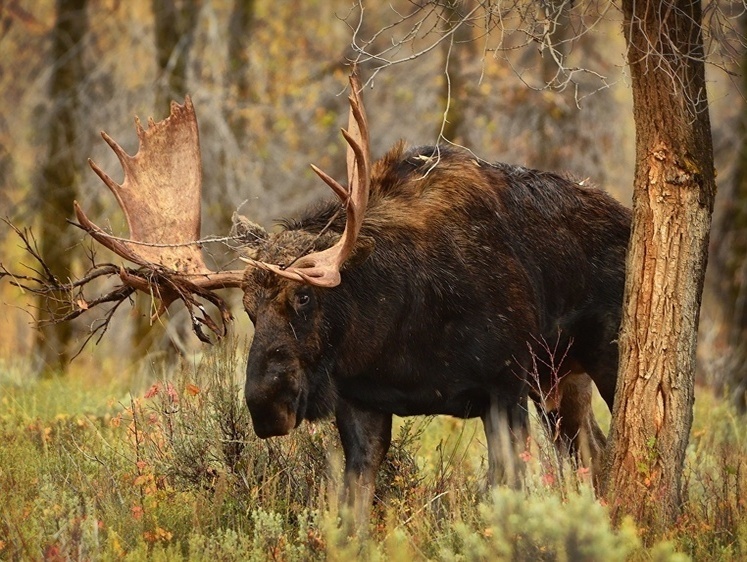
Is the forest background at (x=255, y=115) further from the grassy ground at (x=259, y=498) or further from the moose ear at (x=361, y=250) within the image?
the moose ear at (x=361, y=250)

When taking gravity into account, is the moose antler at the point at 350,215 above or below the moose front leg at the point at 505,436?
above

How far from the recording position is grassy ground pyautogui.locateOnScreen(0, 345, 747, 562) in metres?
4.71

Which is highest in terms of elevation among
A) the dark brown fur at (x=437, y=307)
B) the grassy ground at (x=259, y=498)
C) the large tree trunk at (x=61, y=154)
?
the large tree trunk at (x=61, y=154)

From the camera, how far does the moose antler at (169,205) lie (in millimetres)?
6266

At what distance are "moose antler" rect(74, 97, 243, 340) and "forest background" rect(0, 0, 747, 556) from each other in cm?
439

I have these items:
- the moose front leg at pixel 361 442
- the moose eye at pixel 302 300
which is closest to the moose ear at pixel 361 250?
the moose eye at pixel 302 300

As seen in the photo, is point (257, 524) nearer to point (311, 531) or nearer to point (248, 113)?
point (311, 531)

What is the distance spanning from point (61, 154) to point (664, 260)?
9238 millimetres

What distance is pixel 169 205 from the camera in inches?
263

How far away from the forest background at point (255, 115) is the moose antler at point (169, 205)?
4393mm

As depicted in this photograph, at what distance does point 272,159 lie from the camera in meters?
16.6

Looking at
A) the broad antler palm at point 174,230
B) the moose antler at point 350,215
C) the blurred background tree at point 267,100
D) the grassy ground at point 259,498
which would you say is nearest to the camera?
the grassy ground at point 259,498

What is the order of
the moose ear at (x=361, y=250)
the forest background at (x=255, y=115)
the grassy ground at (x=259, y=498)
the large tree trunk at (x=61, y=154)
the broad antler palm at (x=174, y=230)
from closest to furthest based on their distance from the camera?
the grassy ground at (x=259, y=498), the broad antler palm at (x=174, y=230), the moose ear at (x=361, y=250), the large tree trunk at (x=61, y=154), the forest background at (x=255, y=115)

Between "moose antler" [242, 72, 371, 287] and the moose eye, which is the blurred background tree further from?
"moose antler" [242, 72, 371, 287]
